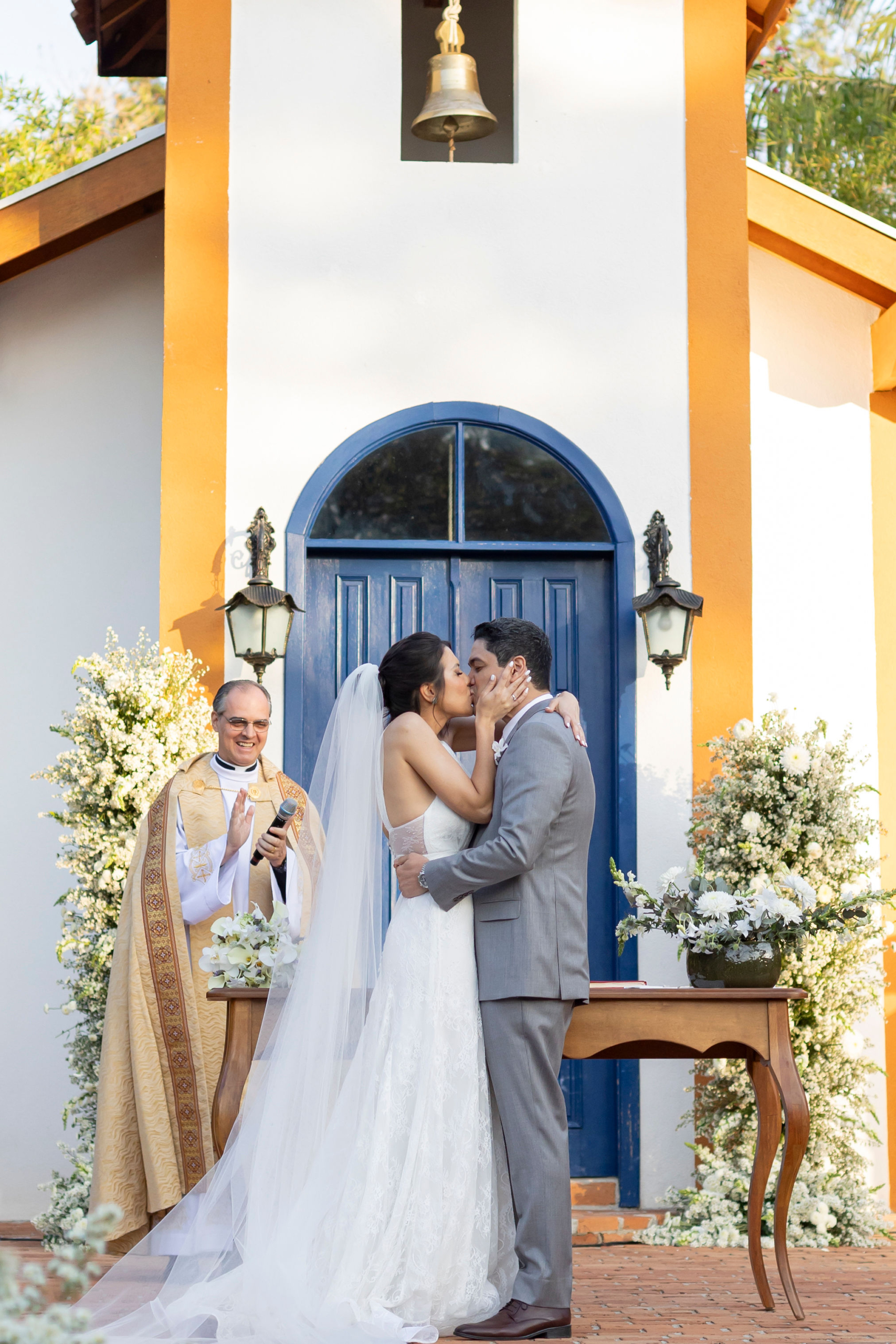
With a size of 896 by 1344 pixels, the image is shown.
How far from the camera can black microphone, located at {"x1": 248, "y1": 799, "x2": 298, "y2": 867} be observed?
448cm

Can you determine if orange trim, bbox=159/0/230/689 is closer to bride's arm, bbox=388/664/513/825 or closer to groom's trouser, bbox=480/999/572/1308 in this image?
bride's arm, bbox=388/664/513/825

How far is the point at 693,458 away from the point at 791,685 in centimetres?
134

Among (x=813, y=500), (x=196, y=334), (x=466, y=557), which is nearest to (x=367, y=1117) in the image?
(x=466, y=557)

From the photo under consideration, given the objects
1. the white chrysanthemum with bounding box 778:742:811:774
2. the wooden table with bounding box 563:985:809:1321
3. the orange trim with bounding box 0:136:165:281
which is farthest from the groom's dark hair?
the orange trim with bounding box 0:136:165:281

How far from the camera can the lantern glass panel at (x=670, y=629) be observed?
6.39 m

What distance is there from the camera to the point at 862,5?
16453 mm

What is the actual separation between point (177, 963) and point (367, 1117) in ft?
4.39

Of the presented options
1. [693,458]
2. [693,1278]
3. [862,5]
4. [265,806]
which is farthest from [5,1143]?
[862,5]

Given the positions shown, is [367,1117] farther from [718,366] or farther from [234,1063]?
[718,366]

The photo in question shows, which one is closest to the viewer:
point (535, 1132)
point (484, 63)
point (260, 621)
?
point (535, 1132)

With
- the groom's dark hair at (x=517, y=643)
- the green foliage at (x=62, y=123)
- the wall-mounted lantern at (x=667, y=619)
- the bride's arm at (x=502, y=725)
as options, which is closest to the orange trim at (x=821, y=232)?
the wall-mounted lantern at (x=667, y=619)

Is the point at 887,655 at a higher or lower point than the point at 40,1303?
higher

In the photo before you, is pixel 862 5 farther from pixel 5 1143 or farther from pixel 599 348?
pixel 5 1143

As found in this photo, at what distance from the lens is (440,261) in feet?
22.3
